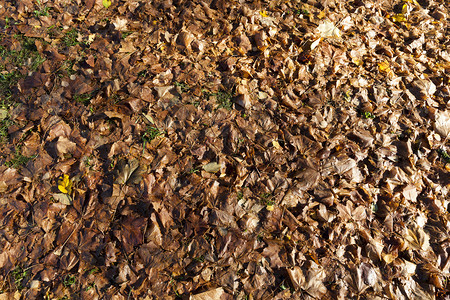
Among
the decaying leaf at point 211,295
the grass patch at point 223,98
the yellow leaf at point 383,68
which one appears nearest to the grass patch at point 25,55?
the grass patch at point 223,98

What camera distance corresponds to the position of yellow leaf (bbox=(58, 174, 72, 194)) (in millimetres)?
2697

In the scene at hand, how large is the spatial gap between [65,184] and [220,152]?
1.40 meters

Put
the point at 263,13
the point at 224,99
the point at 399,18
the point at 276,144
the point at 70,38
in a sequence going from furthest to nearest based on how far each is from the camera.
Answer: the point at 399,18 < the point at 263,13 < the point at 70,38 < the point at 224,99 < the point at 276,144

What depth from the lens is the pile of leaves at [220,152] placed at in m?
2.48

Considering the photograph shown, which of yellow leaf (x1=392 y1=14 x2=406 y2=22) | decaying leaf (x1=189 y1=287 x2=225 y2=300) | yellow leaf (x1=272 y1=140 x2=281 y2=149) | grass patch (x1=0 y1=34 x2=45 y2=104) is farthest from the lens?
yellow leaf (x1=392 y1=14 x2=406 y2=22)

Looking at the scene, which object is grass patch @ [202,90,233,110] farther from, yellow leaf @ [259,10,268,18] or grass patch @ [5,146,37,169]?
grass patch @ [5,146,37,169]

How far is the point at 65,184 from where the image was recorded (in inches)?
107

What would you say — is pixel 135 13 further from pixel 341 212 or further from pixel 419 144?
pixel 419 144

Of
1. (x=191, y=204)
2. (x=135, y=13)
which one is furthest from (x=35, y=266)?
(x=135, y=13)

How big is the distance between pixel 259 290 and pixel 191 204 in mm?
870

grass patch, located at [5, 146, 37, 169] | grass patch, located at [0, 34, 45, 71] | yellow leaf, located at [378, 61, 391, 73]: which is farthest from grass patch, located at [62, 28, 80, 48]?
yellow leaf, located at [378, 61, 391, 73]

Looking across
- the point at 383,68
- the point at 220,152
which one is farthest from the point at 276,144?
the point at 383,68

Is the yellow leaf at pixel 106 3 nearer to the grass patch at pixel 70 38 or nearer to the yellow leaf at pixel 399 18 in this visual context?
the grass patch at pixel 70 38

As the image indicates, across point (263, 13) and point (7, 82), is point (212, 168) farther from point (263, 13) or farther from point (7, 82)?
point (7, 82)
